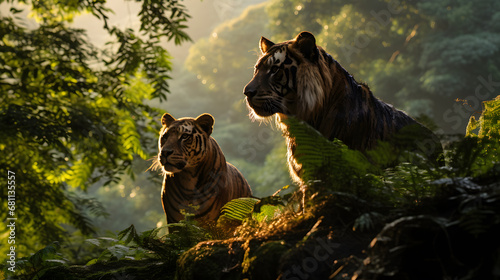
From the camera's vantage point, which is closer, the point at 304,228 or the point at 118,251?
the point at 304,228

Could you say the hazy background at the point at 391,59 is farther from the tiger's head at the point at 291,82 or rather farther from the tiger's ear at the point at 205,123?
the tiger's head at the point at 291,82

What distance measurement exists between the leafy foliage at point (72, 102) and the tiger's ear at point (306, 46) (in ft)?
17.4

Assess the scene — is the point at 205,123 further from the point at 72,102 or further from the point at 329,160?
the point at 72,102

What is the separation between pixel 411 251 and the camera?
100 inches

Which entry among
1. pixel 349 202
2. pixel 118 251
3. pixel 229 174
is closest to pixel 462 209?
pixel 349 202

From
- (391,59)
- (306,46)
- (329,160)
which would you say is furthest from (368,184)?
(391,59)

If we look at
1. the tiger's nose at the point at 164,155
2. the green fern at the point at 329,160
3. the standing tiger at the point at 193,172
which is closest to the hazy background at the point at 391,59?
the standing tiger at the point at 193,172

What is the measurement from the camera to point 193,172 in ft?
17.8

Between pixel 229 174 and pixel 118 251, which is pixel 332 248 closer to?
pixel 118 251

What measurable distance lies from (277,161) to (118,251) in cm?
2712

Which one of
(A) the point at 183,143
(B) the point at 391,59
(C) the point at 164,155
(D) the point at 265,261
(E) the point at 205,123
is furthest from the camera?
(B) the point at 391,59

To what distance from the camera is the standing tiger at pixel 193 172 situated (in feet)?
17.3

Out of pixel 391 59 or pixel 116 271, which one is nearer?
pixel 116 271

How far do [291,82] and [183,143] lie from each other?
160 cm
